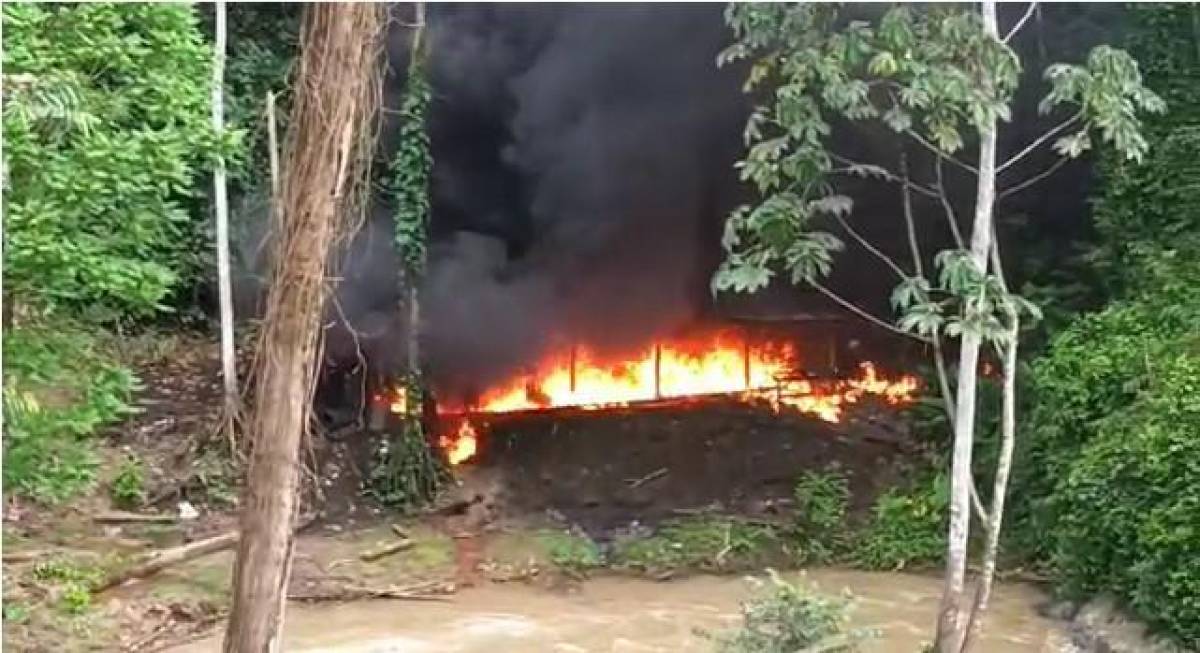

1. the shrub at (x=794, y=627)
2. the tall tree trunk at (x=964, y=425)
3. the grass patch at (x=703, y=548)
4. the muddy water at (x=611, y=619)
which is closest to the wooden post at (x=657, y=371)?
the grass patch at (x=703, y=548)

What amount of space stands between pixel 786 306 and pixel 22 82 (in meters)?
7.80

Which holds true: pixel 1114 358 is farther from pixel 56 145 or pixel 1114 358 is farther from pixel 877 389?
pixel 56 145

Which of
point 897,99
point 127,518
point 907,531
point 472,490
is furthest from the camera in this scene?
point 472,490

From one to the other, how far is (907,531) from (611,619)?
225 centimetres

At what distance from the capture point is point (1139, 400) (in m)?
7.52

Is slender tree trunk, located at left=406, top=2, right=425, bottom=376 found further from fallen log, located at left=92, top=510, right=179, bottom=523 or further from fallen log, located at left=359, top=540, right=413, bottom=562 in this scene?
fallen log, located at left=92, top=510, right=179, bottom=523

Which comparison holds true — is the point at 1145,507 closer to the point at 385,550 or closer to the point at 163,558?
the point at 385,550

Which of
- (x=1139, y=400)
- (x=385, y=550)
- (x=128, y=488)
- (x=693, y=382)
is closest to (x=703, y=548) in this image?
(x=385, y=550)

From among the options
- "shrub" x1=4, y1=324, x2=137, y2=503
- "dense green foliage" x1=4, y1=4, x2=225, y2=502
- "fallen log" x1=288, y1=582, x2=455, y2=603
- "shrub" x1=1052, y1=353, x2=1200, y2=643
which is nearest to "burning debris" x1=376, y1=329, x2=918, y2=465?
"fallen log" x1=288, y1=582, x2=455, y2=603

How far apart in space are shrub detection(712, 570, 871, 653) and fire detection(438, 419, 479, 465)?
16.2ft

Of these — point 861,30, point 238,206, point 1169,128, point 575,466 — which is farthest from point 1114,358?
point 238,206

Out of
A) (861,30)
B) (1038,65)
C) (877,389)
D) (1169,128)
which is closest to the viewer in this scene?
(861,30)

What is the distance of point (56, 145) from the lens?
15.8 feet

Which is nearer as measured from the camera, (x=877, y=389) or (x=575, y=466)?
(x=575, y=466)
